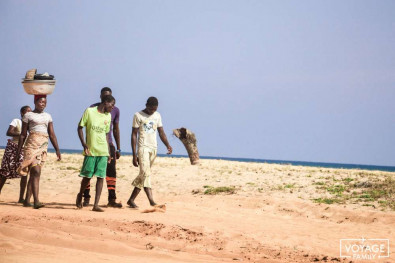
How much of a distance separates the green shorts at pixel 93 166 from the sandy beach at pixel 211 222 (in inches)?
27.5

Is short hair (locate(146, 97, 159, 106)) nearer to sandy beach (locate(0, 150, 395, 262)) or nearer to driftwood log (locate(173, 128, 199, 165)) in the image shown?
sandy beach (locate(0, 150, 395, 262))

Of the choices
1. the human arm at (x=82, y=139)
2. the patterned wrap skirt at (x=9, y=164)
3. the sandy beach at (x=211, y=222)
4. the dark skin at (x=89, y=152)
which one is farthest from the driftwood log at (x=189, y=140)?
the human arm at (x=82, y=139)

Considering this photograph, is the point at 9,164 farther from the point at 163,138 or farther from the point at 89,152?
the point at 163,138

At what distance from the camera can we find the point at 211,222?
875 centimetres

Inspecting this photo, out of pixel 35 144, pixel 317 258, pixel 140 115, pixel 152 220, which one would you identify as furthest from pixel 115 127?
pixel 317 258

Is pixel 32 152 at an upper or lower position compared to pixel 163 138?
lower

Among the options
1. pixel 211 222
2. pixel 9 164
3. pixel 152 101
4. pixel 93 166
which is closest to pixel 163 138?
pixel 152 101

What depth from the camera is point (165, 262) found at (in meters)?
5.65

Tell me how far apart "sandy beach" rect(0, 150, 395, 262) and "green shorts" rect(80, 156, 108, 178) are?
2.29 ft

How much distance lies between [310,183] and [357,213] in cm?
440

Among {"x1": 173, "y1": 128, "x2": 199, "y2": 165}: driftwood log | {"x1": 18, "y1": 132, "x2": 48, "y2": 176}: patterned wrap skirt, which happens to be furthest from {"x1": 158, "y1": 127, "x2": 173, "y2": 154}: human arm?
{"x1": 173, "y1": 128, "x2": 199, "y2": 165}: driftwood log

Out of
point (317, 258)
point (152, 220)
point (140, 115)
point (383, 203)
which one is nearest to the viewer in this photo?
point (317, 258)

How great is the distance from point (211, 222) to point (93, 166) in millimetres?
2420

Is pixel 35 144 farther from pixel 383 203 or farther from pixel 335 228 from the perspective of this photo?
pixel 383 203
